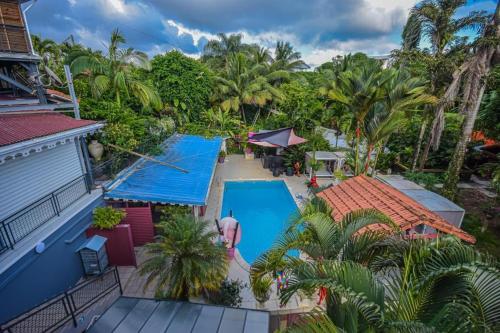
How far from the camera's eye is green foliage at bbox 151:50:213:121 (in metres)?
24.0

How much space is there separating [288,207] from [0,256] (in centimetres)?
1328

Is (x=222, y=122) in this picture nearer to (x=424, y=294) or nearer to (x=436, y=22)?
(x=436, y=22)

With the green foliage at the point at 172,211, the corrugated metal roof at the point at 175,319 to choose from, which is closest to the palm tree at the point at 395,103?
the corrugated metal roof at the point at 175,319

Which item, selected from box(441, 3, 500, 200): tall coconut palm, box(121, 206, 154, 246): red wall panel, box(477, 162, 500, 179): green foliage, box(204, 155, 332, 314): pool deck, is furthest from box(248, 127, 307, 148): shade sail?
box(121, 206, 154, 246): red wall panel

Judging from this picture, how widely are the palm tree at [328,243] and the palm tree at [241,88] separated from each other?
22567 mm

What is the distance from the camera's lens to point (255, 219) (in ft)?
48.7

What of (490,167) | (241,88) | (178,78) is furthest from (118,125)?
(490,167)

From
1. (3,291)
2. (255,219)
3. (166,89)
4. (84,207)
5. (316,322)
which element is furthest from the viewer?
(166,89)

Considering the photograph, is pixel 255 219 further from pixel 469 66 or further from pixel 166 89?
pixel 166 89

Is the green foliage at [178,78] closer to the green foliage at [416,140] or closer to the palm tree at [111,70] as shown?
the palm tree at [111,70]

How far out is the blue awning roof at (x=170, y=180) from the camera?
989 centimetres

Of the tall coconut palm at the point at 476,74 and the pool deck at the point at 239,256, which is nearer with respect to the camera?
the pool deck at the point at 239,256

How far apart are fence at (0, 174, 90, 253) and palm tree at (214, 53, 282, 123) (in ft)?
64.3

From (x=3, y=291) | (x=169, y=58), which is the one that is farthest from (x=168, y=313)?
(x=169, y=58)
